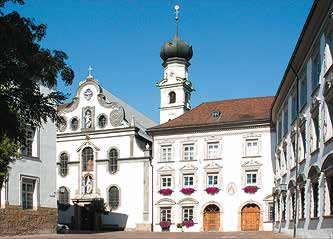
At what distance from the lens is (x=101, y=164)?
4947 cm

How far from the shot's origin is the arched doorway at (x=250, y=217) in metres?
43.1

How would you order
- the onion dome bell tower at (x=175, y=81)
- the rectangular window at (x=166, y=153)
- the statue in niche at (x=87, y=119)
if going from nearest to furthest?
the rectangular window at (x=166, y=153)
the statue in niche at (x=87, y=119)
the onion dome bell tower at (x=175, y=81)

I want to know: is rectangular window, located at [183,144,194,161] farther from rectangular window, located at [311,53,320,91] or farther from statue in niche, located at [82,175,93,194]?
rectangular window, located at [311,53,320,91]

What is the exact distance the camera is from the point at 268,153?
4334 cm

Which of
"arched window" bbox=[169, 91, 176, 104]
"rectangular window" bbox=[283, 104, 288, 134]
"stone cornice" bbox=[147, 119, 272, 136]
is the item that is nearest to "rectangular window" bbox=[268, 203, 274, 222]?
"stone cornice" bbox=[147, 119, 272, 136]

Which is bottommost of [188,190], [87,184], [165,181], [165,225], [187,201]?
[165,225]

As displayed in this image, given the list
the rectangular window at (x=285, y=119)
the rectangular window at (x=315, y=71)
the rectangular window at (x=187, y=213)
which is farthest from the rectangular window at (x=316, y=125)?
the rectangular window at (x=187, y=213)

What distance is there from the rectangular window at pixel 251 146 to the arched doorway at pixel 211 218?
17.4ft

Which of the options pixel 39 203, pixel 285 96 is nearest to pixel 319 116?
pixel 285 96

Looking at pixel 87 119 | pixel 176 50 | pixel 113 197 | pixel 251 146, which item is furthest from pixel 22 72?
pixel 176 50

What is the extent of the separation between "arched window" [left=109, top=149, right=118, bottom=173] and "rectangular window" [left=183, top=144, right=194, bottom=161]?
682cm

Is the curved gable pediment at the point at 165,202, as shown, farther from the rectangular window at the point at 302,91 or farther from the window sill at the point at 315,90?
the window sill at the point at 315,90

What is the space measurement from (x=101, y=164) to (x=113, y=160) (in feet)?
4.16

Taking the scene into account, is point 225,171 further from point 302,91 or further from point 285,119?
point 302,91
